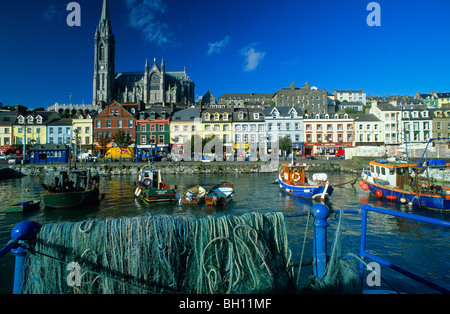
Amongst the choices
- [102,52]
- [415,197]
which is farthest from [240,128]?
[102,52]

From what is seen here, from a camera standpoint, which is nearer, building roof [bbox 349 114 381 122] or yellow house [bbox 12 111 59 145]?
yellow house [bbox 12 111 59 145]

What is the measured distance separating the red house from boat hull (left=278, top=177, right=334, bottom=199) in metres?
46.1

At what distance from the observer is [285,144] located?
55.0m

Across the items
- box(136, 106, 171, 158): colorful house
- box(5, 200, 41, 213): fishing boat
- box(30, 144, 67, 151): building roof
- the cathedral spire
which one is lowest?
box(5, 200, 41, 213): fishing boat

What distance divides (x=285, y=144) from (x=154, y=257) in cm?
5368

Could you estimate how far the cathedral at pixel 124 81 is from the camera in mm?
106225

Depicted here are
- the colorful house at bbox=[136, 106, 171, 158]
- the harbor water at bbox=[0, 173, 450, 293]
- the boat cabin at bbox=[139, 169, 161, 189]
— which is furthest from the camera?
the colorful house at bbox=[136, 106, 171, 158]

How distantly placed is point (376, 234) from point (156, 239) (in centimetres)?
1383

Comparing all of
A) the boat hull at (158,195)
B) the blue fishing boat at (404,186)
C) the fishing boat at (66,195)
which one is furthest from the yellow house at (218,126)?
the fishing boat at (66,195)

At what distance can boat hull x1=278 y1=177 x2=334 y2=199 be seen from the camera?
839 inches

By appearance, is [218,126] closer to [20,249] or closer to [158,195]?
[158,195]

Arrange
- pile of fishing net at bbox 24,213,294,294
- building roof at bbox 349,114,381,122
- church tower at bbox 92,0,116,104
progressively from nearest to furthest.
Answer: pile of fishing net at bbox 24,213,294,294
building roof at bbox 349,114,381,122
church tower at bbox 92,0,116,104

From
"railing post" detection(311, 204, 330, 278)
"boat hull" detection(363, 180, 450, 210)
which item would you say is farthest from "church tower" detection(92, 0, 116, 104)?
"railing post" detection(311, 204, 330, 278)

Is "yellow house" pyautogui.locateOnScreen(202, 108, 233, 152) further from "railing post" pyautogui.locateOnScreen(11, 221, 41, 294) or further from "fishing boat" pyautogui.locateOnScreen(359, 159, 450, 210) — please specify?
"railing post" pyautogui.locateOnScreen(11, 221, 41, 294)
